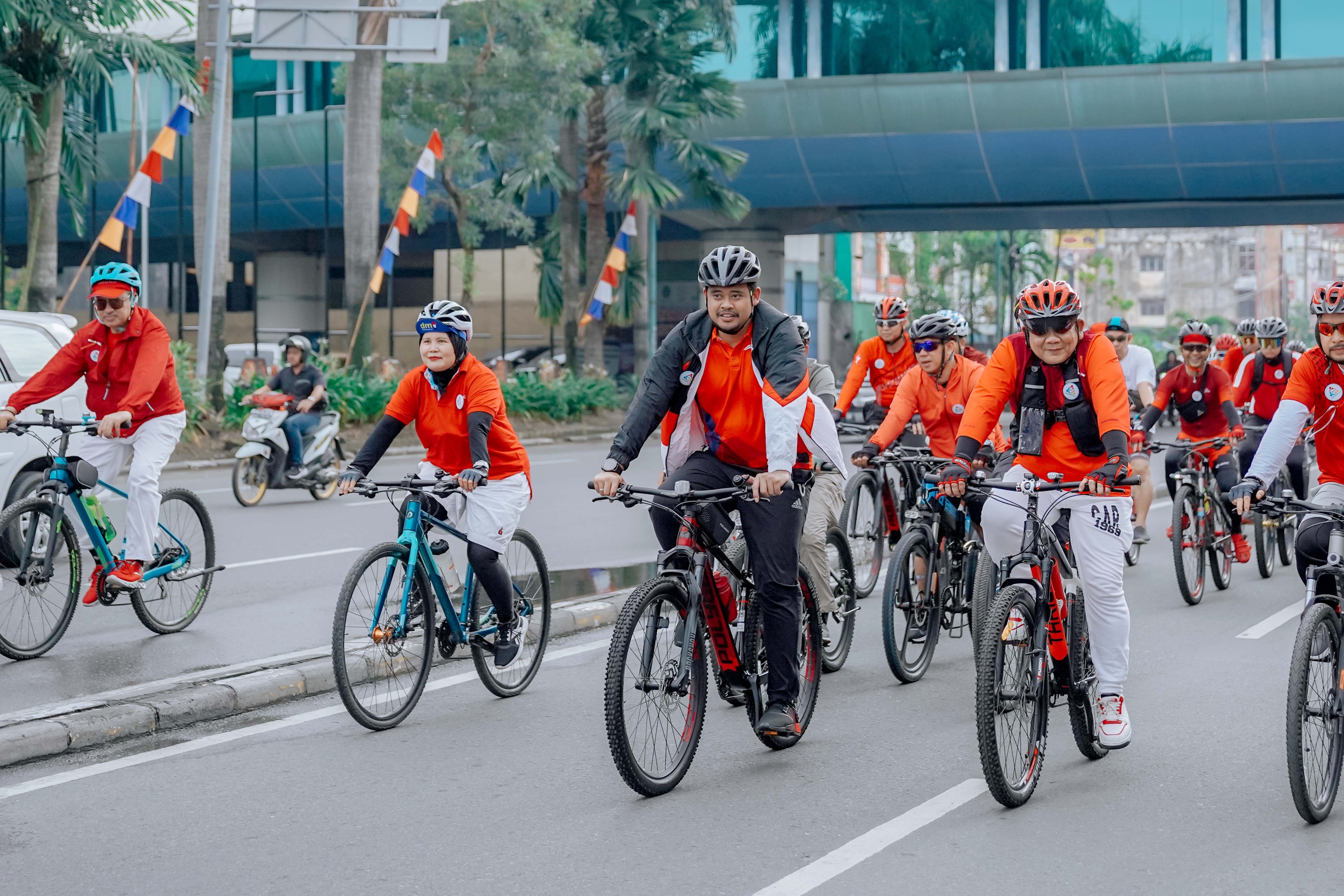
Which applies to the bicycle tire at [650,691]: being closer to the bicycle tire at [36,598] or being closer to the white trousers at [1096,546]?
the white trousers at [1096,546]

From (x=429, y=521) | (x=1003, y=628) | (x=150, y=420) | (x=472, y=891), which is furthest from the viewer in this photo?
(x=150, y=420)

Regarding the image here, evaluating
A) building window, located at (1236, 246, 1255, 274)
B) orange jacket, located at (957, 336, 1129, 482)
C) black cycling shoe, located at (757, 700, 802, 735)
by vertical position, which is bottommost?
black cycling shoe, located at (757, 700, 802, 735)

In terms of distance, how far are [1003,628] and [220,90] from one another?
19.3 m

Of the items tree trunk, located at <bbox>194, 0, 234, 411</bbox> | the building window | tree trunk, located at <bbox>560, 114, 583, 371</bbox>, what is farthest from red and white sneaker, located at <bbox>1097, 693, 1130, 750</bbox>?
the building window

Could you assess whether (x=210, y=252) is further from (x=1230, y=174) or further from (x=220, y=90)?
(x=1230, y=174)

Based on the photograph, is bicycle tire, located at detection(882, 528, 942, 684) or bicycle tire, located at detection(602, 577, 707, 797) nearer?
bicycle tire, located at detection(602, 577, 707, 797)

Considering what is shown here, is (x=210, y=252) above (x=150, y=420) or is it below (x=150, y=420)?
above

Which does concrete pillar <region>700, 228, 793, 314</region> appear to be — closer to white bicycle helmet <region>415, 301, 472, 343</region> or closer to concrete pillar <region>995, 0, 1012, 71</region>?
concrete pillar <region>995, 0, 1012, 71</region>

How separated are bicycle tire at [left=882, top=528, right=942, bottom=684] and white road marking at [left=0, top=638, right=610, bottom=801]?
1729 mm

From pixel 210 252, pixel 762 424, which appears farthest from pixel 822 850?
pixel 210 252

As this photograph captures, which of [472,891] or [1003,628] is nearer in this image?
[472,891]

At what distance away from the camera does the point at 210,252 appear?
2200cm

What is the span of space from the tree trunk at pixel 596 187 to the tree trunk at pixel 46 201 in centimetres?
1093

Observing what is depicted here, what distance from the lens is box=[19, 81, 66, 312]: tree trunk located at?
886 inches
